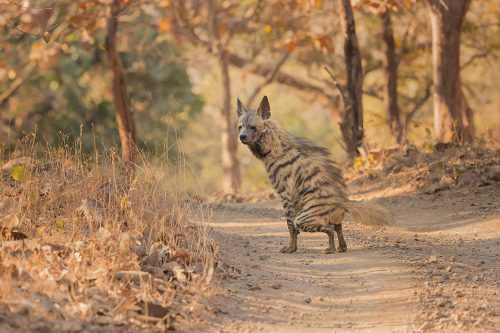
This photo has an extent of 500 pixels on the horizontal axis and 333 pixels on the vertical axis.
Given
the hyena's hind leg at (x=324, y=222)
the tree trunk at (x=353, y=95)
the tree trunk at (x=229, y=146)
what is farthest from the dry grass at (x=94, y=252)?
the tree trunk at (x=229, y=146)

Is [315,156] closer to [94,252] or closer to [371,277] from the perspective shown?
[371,277]

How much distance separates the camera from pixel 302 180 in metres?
9.44

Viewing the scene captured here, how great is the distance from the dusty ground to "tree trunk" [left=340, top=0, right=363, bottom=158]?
3797 millimetres

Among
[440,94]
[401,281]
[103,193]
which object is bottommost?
[401,281]

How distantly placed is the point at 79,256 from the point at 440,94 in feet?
31.9

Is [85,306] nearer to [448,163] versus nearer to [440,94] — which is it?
[448,163]

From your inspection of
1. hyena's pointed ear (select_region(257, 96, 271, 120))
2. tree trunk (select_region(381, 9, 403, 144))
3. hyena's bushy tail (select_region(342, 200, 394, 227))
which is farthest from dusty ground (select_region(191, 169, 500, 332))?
tree trunk (select_region(381, 9, 403, 144))

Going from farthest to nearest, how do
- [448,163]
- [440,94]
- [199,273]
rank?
[440,94] < [448,163] < [199,273]

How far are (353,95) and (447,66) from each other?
175cm

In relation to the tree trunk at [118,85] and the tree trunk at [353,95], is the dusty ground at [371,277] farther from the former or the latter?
the tree trunk at [118,85]

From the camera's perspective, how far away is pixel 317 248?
9625 millimetres

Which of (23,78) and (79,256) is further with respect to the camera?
(23,78)

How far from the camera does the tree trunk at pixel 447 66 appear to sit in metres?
14.9

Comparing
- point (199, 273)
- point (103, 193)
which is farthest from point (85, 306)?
point (103, 193)
